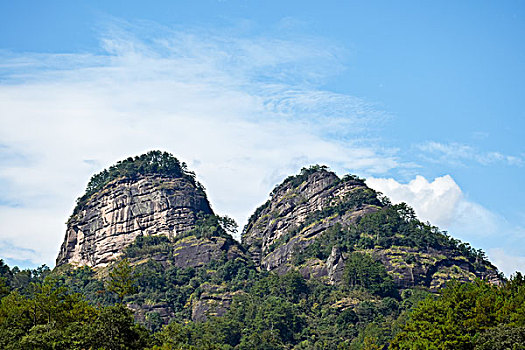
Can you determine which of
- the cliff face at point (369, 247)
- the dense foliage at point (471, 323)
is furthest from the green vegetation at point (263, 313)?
the cliff face at point (369, 247)

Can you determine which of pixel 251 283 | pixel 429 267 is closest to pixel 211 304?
pixel 251 283

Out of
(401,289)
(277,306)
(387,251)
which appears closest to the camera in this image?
(277,306)

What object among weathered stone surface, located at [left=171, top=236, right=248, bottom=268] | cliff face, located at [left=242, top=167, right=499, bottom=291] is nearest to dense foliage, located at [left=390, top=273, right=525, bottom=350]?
cliff face, located at [left=242, top=167, right=499, bottom=291]

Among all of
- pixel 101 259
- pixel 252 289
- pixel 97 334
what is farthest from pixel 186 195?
pixel 97 334

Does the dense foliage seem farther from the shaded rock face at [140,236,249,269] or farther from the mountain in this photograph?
the shaded rock face at [140,236,249,269]

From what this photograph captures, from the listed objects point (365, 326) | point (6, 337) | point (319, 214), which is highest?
point (319, 214)

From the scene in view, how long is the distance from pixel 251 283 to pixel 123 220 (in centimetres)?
4864

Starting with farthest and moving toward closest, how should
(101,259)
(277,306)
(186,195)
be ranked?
(186,195), (101,259), (277,306)

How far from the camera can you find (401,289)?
153m

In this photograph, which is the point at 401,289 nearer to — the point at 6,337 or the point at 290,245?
the point at 290,245

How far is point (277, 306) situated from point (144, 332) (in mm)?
56905

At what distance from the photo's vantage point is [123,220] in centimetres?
19238

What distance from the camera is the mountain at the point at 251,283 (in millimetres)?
77688

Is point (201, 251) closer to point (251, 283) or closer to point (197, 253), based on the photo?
point (197, 253)
